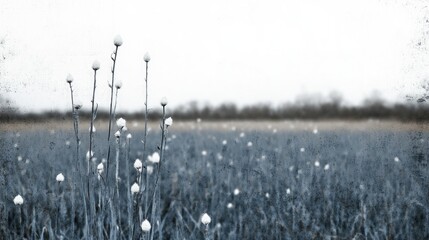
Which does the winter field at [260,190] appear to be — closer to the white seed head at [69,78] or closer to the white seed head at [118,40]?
the white seed head at [69,78]

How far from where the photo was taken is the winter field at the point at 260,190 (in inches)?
123

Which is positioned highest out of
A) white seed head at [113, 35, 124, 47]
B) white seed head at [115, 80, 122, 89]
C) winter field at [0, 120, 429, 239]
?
white seed head at [113, 35, 124, 47]

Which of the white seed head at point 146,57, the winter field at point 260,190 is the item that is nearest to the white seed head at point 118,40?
the white seed head at point 146,57

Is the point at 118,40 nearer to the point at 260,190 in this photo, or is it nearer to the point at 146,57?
the point at 146,57

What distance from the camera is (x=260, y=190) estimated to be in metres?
3.90

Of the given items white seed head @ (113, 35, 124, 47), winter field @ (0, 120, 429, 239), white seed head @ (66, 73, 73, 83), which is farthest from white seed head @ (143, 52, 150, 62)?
winter field @ (0, 120, 429, 239)

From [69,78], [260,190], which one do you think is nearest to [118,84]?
[69,78]

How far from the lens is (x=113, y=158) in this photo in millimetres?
5516

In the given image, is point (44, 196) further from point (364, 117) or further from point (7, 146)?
point (364, 117)

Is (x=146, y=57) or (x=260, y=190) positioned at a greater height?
(x=146, y=57)

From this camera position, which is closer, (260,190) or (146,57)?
(146,57)

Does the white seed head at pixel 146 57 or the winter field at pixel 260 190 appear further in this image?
the winter field at pixel 260 190

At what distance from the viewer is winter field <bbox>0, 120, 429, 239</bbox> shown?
3.14 m

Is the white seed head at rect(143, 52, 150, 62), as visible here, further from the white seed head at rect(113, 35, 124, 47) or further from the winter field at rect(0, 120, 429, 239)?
the winter field at rect(0, 120, 429, 239)
